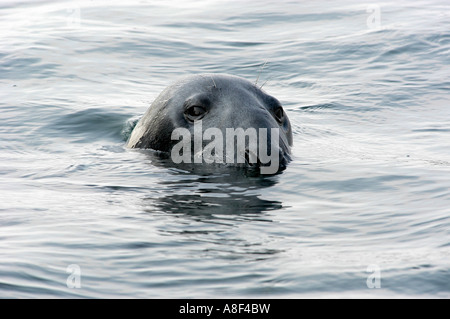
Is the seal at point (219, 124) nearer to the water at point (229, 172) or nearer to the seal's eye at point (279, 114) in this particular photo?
the seal's eye at point (279, 114)

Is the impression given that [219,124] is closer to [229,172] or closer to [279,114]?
[229,172]

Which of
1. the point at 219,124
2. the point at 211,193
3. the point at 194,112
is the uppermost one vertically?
the point at 194,112

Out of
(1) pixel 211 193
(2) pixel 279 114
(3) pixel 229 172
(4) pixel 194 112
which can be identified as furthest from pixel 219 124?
(1) pixel 211 193

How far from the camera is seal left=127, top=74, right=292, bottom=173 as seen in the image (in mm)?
6953

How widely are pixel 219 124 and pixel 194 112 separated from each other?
1.22ft

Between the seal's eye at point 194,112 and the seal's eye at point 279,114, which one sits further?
the seal's eye at point 279,114

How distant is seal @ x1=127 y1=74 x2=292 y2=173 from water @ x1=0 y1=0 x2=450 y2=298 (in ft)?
0.76

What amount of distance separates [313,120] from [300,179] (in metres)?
3.30

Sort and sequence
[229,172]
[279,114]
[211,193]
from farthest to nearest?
[279,114]
[229,172]
[211,193]

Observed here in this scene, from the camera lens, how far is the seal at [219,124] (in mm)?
6953

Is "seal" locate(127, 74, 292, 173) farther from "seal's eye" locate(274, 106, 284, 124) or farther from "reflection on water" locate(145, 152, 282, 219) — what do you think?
"reflection on water" locate(145, 152, 282, 219)

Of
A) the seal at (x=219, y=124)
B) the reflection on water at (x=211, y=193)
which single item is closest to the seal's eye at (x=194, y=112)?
the seal at (x=219, y=124)

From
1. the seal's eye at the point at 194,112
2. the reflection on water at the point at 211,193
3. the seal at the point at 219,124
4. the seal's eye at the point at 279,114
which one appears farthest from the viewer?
the seal's eye at the point at 279,114

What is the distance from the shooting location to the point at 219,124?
23.4 feet
